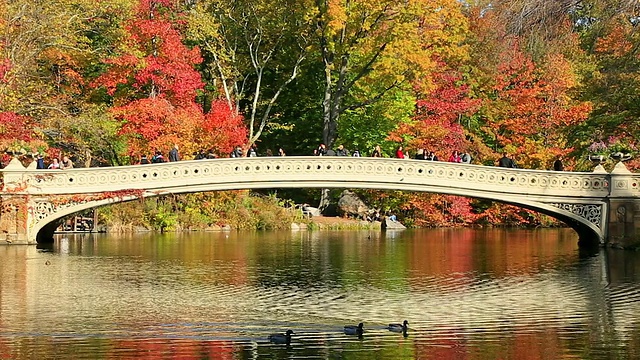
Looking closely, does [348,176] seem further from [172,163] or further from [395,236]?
[395,236]

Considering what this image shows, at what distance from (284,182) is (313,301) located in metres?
13.1

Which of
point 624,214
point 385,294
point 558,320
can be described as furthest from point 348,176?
point 558,320

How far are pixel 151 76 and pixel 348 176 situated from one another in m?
12.7

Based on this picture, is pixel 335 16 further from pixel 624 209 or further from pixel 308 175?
pixel 624 209

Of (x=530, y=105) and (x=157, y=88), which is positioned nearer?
(x=157, y=88)

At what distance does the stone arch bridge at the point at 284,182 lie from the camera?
111 ft

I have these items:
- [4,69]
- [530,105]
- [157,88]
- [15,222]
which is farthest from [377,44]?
[15,222]

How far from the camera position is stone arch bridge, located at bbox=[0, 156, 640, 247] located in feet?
111

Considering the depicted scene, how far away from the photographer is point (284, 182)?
1341 inches

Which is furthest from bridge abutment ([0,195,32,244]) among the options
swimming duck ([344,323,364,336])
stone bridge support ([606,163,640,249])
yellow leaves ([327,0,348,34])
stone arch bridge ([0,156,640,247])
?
swimming duck ([344,323,364,336])

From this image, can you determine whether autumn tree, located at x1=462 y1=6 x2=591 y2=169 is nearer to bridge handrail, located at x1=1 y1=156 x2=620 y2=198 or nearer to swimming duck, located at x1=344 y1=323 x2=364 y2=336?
bridge handrail, located at x1=1 y1=156 x2=620 y2=198

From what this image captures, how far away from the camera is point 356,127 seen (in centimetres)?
4994

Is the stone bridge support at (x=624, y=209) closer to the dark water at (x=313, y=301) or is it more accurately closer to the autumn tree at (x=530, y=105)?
the dark water at (x=313, y=301)

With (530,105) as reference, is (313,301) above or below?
below
